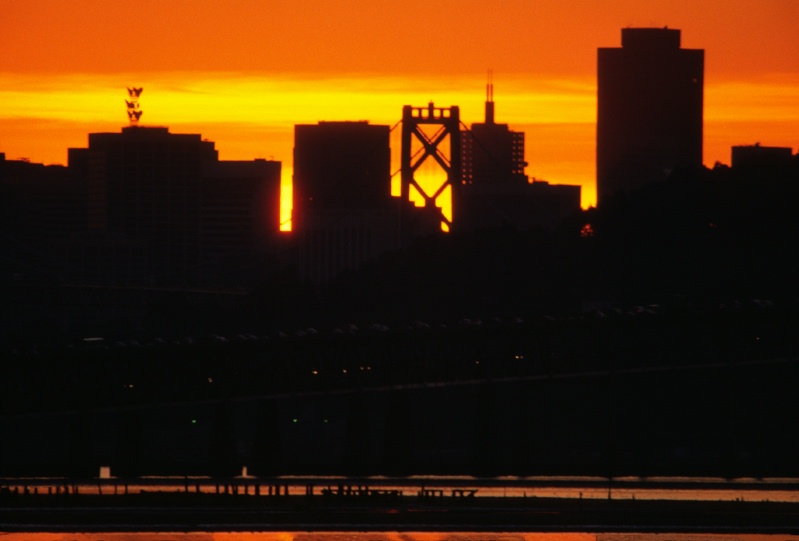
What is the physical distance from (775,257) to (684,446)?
4112 cm

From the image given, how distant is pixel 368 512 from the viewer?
102 m

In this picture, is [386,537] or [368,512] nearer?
[386,537]

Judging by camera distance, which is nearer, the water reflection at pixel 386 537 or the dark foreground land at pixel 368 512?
the water reflection at pixel 386 537

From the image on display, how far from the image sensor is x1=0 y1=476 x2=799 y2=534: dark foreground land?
9719 cm

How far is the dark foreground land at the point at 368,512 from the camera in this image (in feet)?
319

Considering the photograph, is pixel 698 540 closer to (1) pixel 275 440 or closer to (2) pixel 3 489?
(2) pixel 3 489

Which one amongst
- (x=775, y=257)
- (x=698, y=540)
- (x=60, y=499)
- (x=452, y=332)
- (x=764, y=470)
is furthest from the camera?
(x=775, y=257)

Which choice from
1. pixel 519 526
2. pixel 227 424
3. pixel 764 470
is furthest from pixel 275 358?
pixel 519 526

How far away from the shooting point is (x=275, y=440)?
13850 cm

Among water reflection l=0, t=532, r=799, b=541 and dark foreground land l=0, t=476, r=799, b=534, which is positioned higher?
dark foreground land l=0, t=476, r=799, b=534

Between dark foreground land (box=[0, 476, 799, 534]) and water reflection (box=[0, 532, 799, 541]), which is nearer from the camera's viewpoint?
water reflection (box=[0, 532, 799, 541])

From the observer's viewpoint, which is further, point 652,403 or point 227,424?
point 652,403

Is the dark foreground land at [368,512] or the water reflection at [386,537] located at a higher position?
the dark foreground land at [368,512]

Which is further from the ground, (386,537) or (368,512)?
(368,512)
